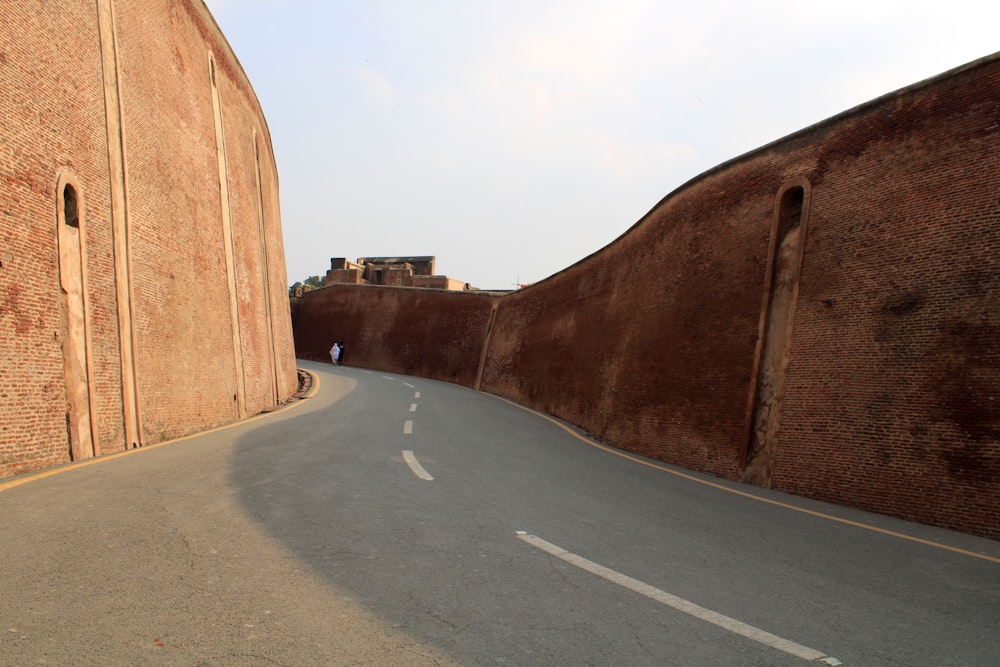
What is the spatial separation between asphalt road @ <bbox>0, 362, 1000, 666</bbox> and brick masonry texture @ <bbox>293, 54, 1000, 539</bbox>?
112 cm

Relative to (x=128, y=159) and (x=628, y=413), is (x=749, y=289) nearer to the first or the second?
(x=628, y=413)

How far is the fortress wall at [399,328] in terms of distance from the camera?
126ft

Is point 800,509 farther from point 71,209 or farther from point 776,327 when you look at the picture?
point 71,209

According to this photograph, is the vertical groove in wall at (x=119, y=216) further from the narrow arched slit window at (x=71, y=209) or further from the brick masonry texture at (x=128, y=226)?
the narrow arched slit window at (x=71, y=209)

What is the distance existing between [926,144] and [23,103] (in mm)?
13134

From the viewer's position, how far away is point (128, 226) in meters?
11.7

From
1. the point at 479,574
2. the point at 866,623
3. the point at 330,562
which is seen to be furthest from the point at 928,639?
the point at 330,562

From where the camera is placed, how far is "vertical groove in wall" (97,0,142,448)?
35.9ft

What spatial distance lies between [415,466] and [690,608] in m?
5.29

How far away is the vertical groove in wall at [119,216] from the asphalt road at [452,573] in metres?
2.87

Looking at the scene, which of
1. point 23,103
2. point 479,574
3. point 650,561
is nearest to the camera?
point 479,574

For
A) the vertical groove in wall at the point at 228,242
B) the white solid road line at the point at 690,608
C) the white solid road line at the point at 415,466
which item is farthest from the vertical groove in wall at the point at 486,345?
the white solid road line at the point at 690,608

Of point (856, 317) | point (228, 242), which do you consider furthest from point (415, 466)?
point (228, 242)

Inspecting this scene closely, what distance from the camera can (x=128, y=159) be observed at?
12.0 meters
